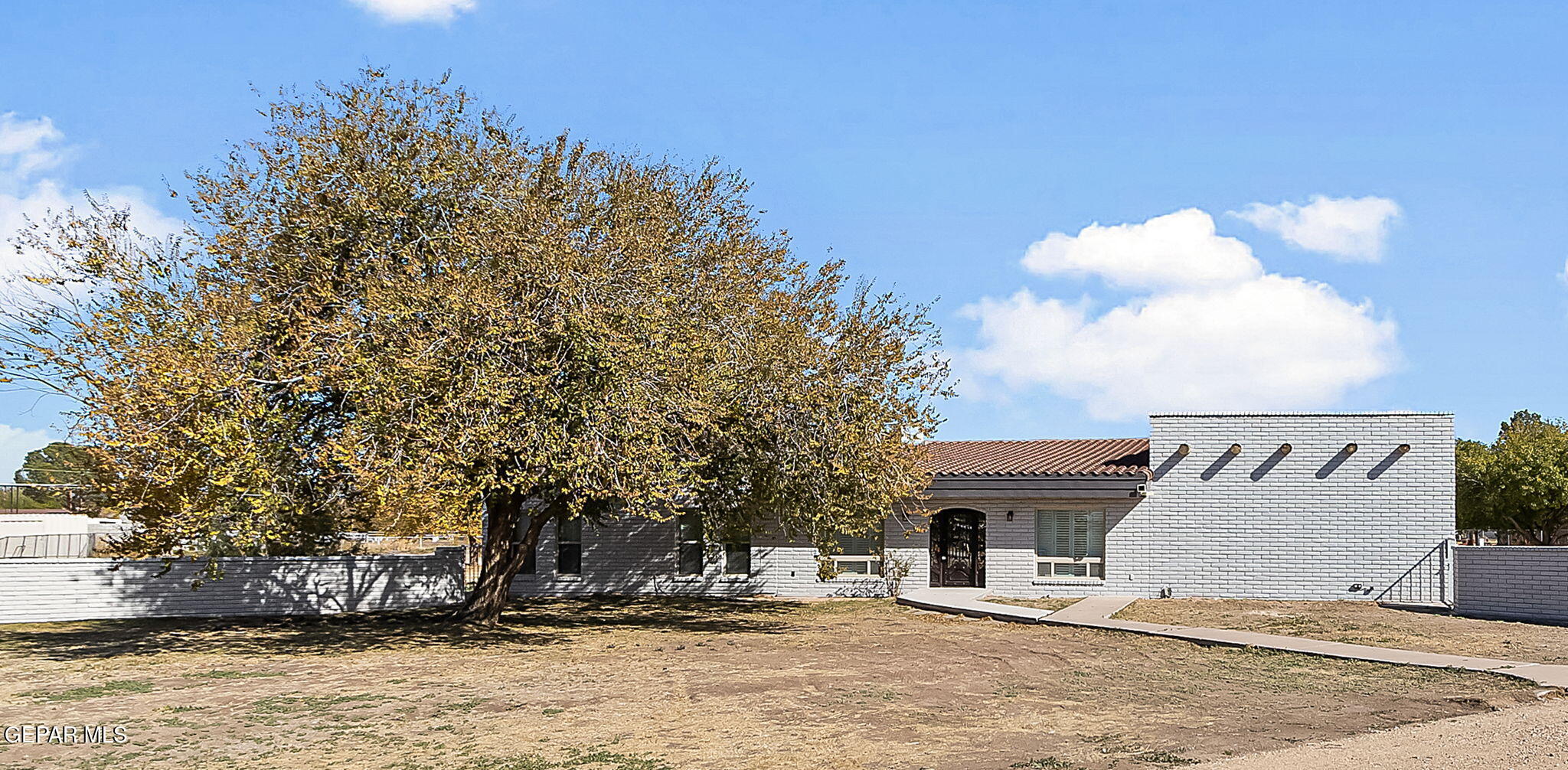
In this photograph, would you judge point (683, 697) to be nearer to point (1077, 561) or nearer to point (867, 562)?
point (867, 562)

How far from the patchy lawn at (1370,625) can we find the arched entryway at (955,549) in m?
4.23

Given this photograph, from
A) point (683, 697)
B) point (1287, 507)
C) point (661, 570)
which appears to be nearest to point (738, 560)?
point (661, 570)

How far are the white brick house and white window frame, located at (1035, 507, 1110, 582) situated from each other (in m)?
0.03

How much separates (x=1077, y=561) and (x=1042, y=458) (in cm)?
315

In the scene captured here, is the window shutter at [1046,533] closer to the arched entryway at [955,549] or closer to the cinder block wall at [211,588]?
the arched entryway at [955,549]

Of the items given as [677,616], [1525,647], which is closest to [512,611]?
[677,616]

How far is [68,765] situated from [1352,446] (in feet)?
81.7

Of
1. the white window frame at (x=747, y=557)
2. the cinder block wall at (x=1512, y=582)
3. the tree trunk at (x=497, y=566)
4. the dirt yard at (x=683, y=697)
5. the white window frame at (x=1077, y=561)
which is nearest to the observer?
the dirt yard at (x=683, y=697)

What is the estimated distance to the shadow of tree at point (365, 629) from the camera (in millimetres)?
19047

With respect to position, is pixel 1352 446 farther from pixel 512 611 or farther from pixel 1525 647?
pixel 512 611

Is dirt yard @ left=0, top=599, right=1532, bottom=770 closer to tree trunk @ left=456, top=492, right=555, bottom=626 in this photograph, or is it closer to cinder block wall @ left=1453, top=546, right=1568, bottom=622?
tree trunk @ left=456, top=492, right=555, bottom=626

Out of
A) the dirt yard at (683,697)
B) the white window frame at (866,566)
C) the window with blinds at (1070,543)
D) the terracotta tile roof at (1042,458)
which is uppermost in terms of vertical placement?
the terracotta tile roof at (1042,458)

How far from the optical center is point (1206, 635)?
65.0 ft

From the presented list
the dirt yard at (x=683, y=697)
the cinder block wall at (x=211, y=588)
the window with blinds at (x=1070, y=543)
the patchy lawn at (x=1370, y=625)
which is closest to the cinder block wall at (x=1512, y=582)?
the patchy lawn at (x=1370, y=625)
